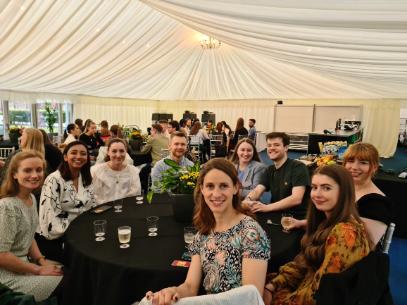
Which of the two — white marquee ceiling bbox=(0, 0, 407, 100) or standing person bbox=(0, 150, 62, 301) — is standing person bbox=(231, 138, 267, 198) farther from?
standing person bbox=(0, 150, 62, 301)

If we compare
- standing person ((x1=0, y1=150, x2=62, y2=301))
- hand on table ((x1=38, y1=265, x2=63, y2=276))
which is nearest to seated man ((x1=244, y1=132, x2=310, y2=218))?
hand on table ((x1=38, y1=265, x2=63, y2=276))

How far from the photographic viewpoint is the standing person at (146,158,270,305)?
1.34 meters

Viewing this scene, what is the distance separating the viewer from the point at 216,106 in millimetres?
15117

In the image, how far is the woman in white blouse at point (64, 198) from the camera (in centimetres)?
219

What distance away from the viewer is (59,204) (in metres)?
2.28

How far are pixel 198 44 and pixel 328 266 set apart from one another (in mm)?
6995

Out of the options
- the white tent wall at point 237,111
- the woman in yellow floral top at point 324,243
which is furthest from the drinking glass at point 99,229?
the white tent wall at point 237,111

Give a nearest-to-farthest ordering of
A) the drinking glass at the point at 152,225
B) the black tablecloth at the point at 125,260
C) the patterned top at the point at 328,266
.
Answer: the patterned top at the point at 328,266 → the black tablecloth at the point at 125,260 → the drinking glass at the point at 152,225

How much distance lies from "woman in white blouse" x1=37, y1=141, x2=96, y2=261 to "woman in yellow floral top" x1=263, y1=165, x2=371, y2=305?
163 centimetres

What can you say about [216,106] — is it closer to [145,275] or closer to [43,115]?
[43,115]

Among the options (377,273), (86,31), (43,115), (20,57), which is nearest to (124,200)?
(377,273)

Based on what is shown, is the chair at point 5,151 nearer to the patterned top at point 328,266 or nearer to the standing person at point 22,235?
the standing person at point 22,235

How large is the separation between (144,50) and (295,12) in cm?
482

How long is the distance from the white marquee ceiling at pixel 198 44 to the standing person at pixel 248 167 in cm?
119
